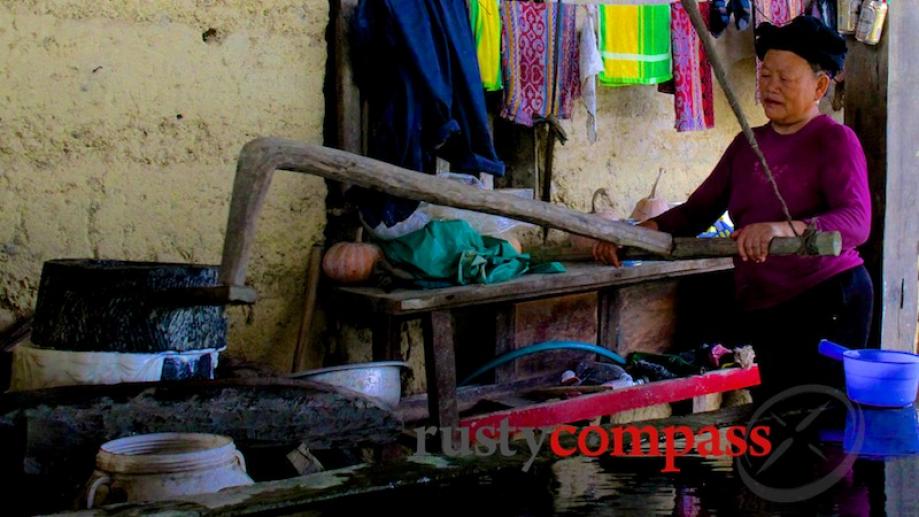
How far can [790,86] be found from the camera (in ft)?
10.7

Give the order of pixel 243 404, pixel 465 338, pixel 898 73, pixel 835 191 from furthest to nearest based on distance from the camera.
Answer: pixel 465 338 → pixel 898 73 → pixel 835 191 → pixel 243 404

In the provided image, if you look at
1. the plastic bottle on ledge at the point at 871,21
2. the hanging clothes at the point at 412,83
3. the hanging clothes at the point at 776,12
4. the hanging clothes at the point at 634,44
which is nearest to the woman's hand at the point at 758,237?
the plastic bottle on ledge at the point at 871,21

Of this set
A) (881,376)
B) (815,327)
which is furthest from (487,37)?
(881,376)

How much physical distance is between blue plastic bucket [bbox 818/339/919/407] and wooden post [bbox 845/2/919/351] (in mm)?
750

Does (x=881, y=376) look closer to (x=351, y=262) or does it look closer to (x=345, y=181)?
(x=345, y=181)

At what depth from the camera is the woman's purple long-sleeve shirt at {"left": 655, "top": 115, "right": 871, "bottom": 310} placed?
121 inches

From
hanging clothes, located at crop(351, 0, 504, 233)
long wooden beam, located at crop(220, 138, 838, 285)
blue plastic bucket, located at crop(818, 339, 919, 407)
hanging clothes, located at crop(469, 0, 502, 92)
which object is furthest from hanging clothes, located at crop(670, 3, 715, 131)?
long wooden beam, located at crop(220, 138, 838, 285)

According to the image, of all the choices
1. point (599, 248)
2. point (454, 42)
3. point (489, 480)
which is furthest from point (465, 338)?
point (489, 480)

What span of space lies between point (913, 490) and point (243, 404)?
1730 mm

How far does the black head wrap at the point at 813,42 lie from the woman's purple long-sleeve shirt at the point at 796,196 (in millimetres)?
193

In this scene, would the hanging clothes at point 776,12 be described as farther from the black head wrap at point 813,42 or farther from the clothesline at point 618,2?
the black head wrap at point 813,42

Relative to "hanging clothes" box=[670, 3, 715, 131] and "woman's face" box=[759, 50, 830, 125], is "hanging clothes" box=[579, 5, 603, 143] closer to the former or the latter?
"hanging clothes" box=[670, 3, 715, 131]

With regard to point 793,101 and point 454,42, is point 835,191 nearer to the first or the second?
point 793,101

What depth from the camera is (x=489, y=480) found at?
7.59ft
